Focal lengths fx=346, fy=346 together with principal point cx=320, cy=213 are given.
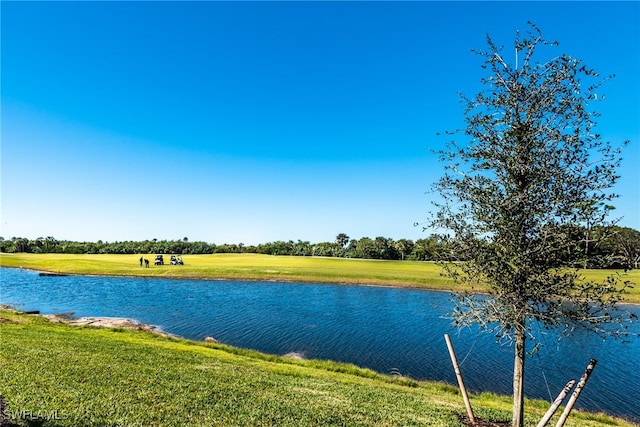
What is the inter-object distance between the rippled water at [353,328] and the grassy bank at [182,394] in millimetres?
3662

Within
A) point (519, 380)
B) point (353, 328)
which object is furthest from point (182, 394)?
point (353, 328)

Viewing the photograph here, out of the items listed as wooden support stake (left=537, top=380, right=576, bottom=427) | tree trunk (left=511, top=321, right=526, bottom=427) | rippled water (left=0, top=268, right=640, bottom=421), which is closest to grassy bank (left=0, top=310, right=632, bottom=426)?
tree trunk (left=511, top=321, right=526, bottom=427)

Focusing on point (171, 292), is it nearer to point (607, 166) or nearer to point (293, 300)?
point (293, 300)

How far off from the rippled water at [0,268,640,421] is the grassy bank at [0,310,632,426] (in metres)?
3.66

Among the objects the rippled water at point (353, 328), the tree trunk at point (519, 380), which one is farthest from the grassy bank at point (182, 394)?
the rippled water at point (353, 328)

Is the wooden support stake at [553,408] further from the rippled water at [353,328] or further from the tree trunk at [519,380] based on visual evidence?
the tree trunk at [519,380]

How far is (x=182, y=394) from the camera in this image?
10.5 metres

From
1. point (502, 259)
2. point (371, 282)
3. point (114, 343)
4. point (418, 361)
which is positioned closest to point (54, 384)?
point (114, 343)

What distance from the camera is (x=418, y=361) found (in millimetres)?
22703

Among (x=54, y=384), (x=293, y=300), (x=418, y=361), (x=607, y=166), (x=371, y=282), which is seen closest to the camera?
(x=607, y=166)

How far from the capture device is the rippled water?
2061 centimetres

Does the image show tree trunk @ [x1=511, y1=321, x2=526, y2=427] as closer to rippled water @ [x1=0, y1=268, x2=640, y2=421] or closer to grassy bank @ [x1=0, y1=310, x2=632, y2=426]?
rippled water @ [x1=0, y1=268, x2=640, y2=421]

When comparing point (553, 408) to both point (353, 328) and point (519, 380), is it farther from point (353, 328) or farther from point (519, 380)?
point (353, 328)

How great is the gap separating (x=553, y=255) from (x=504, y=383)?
14.8m
